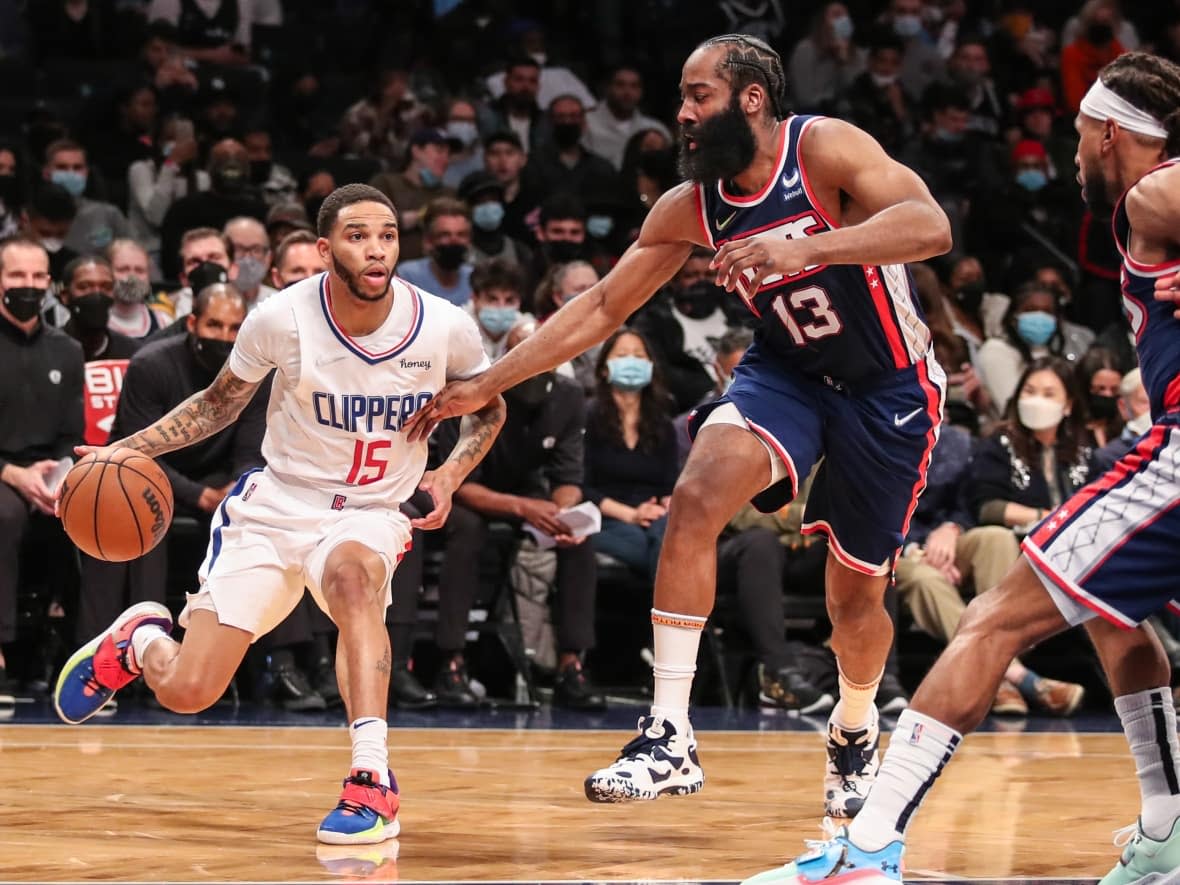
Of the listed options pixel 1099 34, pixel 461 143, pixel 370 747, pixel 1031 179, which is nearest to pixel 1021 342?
pixel 1031 179

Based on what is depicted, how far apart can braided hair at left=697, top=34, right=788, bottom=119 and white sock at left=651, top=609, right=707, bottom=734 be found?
1417 mm

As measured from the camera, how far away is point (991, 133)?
13.9 meters

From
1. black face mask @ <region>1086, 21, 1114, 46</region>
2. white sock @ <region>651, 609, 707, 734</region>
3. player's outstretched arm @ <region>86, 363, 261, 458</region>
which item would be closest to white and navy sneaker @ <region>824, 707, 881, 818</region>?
white sock @ <region>651, 609, 707, 734</region>

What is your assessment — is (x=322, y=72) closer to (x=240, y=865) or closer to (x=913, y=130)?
(x=913, y=130)

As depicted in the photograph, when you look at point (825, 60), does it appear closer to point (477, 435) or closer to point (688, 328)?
point (688, 328)

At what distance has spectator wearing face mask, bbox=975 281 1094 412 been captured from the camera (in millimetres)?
9992

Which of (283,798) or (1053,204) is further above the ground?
(1053,204)

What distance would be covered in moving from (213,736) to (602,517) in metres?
2.42

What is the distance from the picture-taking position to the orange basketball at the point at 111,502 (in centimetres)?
552

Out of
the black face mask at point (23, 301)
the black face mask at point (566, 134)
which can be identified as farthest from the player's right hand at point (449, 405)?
the black face mask at point (566, 134)

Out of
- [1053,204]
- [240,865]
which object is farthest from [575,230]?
[240,865]

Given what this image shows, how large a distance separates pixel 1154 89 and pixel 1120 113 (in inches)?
3.3

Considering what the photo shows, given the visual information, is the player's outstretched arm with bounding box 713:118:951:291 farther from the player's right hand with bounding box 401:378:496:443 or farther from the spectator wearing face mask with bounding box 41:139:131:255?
the spectator wearing face mask with bounding box 41:139:131:255

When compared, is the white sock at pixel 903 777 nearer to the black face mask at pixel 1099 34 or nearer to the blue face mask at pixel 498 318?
the blue face mask at pixel 498 318
